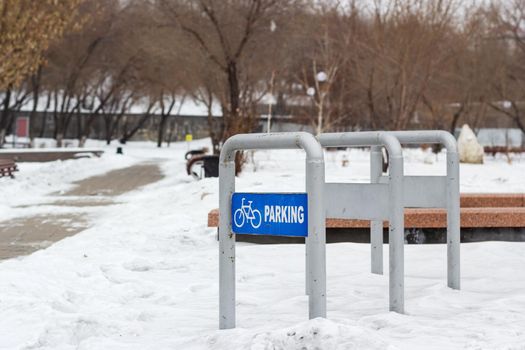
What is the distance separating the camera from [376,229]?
6219 mm

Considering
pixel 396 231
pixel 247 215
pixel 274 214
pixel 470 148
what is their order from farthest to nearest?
pixel 470 148, pixel 396 231, pixel 247 215, pixel 274 214

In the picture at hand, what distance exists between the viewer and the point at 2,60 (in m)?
20.0

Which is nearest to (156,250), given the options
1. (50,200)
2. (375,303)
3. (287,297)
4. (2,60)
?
(287,297)

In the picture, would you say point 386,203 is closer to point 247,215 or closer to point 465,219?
point 247,215

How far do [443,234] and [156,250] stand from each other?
10.2 ft

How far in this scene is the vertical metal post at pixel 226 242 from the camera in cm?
Result: 438

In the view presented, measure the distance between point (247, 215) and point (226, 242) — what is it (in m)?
0.23

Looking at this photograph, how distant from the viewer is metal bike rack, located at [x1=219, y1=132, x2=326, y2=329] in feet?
13.2

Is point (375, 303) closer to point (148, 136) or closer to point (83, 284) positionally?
point (83, 284)

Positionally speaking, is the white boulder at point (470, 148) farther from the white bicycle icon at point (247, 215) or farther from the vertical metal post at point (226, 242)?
the white bicycle icon at point (247, 215)

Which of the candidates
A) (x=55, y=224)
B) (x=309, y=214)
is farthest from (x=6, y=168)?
(x=309, y=214)

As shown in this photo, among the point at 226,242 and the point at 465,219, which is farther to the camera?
the point at 465,219

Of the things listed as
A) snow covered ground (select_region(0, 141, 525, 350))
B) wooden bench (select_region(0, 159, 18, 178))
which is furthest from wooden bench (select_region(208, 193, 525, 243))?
wooden bench (select_region(0, 159, 18, 178))

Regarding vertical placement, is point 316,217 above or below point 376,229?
above
